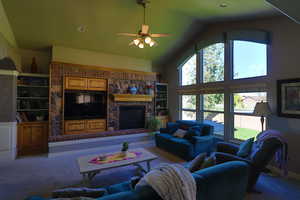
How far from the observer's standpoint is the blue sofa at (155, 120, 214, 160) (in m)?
3.86

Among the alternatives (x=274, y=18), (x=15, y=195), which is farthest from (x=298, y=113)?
(x=15, y=195)

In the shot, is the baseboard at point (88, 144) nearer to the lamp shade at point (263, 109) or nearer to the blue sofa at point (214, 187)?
the blue sofa at point (214, 187)

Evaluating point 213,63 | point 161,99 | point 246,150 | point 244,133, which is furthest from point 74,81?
point 244,133

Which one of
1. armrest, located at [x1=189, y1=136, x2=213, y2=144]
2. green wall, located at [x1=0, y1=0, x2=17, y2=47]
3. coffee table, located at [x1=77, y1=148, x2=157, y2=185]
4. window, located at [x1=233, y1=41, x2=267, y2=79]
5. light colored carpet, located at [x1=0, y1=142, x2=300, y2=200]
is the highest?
green wall, located at [x1=0, y1=0, x2=17, y2=47]

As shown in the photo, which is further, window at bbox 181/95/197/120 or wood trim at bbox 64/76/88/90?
window at bbox 181/95/197/120

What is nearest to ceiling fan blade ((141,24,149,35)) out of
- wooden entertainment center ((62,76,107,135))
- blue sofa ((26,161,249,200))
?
wooden entertainment center ((62,76,107,135))

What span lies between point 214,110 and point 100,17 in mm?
4323

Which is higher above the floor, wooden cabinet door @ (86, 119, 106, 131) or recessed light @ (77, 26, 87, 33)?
recessed light @ (77, 26, 87, 33)

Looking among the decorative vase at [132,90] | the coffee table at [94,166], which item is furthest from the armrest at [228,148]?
the decorative vase at [132,90]

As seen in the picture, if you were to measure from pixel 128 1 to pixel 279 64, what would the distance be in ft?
12.3

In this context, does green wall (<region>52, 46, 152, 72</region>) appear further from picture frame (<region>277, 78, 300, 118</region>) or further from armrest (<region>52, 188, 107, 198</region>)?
armrest (<region>52, 188, 107, 198</region>)

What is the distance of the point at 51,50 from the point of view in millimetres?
4852

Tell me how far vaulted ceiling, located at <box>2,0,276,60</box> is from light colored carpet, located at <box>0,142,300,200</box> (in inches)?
134

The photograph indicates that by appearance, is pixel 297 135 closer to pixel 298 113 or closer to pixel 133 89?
pixel 298 113
